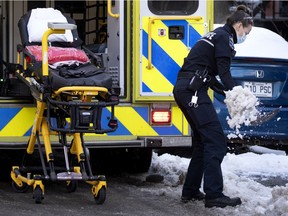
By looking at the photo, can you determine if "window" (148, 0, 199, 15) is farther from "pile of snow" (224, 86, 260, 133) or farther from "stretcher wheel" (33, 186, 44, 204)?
"stretcher wheel" (33, 186, 44, 204)

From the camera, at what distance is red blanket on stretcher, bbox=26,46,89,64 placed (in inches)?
321

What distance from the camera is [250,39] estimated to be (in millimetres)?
11234

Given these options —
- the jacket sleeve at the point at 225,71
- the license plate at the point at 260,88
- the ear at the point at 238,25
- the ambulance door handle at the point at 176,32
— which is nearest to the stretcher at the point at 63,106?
the ambulance door handle at the point at 176,32

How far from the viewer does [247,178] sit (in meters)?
9.55

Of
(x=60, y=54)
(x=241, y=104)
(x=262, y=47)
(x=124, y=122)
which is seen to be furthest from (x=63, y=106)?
(x=262, y=47)

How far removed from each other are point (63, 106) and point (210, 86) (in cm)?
128

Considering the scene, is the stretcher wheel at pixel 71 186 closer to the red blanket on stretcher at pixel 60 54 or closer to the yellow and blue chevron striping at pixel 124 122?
the yellow and blue chevron striping at pixel 124 122

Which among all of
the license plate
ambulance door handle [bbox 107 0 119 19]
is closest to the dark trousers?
ambulance door handle [bbox 107 0 119 19]

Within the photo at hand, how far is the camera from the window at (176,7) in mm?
8734

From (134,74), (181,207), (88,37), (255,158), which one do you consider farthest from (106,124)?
(255,158)

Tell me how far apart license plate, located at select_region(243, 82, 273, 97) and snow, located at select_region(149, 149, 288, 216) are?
0.82m

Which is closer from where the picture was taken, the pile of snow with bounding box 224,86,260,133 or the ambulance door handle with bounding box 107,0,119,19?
the pile of snow with bounding box 224,86,260,133

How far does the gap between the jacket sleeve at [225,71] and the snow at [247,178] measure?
98cm

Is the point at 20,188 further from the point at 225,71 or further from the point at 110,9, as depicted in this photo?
the point at 225,71
